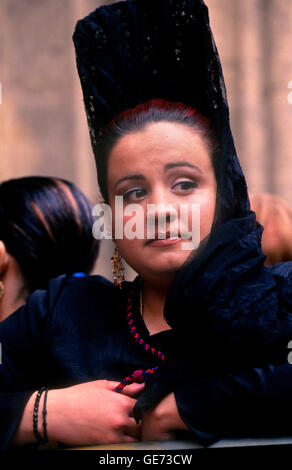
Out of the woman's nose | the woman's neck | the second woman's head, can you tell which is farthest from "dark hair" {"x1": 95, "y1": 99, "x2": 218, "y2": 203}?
the woman's neck

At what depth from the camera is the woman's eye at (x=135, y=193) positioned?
740 mm

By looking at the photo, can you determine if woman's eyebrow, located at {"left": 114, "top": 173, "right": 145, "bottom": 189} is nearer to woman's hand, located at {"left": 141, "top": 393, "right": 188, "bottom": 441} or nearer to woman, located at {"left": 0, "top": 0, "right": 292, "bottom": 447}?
woman, located at {"left": 0, "top": 0, "right": 292, "bottom": 447}

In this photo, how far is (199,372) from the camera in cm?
70

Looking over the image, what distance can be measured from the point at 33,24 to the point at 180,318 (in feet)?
2.47

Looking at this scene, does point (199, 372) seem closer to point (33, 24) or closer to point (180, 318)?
point (180, 318)

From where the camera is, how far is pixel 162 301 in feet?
2.64

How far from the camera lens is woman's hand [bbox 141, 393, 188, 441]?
0.67 meters

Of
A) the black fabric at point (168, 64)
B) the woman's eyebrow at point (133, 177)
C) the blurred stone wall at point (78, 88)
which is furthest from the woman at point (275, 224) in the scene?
the woman's eyebrow at point (133, 177)

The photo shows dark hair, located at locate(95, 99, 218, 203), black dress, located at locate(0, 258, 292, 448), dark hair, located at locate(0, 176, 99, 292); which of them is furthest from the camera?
dark hair, located at locate(0, 176, 99, 292)

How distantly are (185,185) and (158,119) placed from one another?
0.11 m

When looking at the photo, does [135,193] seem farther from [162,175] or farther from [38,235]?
[38,235]

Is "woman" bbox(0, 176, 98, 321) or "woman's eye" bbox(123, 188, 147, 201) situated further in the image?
"woman" bbox(0, 176, 98, 321)
